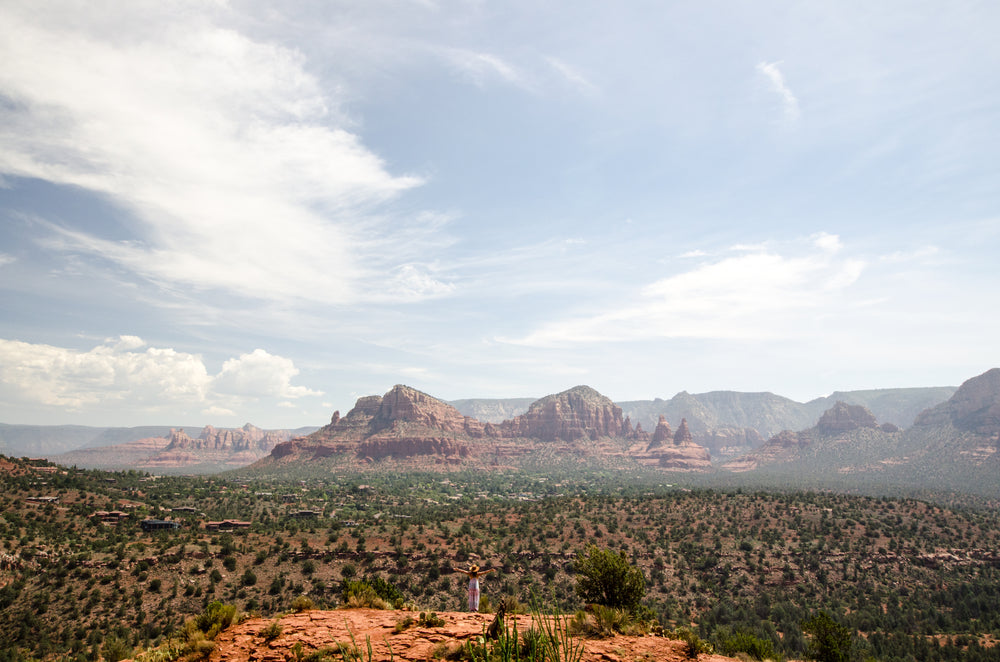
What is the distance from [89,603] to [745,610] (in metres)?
57.5

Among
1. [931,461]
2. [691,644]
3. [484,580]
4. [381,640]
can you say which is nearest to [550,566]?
[484,580]

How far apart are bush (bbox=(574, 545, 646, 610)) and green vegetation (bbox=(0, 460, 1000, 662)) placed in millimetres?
172

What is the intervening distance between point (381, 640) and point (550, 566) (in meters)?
44.9

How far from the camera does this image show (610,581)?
1033 inches

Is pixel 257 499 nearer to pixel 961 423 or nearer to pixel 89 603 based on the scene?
pixel 89 603

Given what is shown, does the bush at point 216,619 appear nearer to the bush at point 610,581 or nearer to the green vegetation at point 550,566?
the green vegetation at point 550,566

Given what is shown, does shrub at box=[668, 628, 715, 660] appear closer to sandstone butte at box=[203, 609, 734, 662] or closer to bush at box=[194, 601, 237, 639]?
sandstone butte at box=[203, 609, 734, 662]

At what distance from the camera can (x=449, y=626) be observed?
584 inches

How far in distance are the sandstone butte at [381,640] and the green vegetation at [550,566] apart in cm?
142

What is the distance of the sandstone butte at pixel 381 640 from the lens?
13.2m

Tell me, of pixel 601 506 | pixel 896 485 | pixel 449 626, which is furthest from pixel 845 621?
pixel 896 485

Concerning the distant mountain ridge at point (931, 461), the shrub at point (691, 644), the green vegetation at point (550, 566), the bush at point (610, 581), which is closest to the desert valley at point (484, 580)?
the shrub at point (691, 644)

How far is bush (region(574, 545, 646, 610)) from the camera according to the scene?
84.9ft

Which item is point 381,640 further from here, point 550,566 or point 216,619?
point 550,566
